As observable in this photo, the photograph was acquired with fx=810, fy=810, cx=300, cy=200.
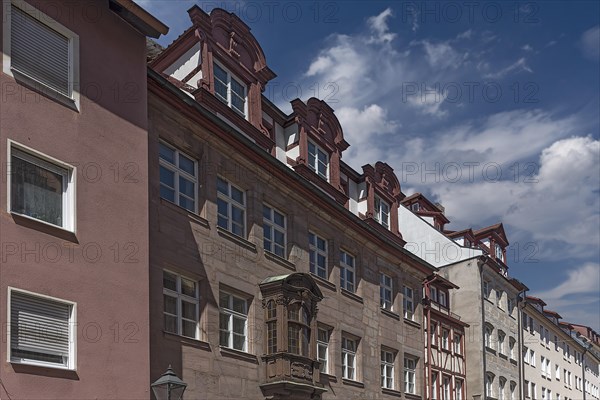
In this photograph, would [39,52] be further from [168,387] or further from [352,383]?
[352,383]

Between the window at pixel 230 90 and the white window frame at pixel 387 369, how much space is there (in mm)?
10894

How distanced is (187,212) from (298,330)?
526 centimetres

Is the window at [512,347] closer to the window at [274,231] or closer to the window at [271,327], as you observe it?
the window at [274,231]

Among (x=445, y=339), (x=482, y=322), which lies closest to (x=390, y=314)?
(x=445, y=339)

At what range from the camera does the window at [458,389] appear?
37438 mm

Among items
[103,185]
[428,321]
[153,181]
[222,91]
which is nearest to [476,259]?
[428,321]

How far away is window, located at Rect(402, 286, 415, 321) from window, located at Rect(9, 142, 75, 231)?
1908 centimetres

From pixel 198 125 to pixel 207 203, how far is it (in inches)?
73.6

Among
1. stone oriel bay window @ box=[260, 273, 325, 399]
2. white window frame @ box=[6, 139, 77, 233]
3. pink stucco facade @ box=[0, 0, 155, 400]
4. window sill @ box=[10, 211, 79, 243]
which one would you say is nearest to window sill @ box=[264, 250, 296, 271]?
stone oriel bay window @ box=[260, 273, 325, 399]

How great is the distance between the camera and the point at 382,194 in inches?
1249

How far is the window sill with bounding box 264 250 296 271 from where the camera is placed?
2186cm

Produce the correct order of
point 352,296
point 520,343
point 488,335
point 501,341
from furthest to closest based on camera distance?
point 520,343 < point 501,341 < point 488,335 < point 352,296

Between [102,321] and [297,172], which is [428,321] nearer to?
[297,172]

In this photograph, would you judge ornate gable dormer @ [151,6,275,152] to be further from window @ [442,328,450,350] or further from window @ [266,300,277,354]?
window @ [442,328,450,350]
